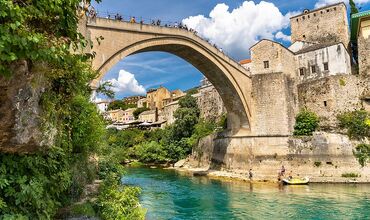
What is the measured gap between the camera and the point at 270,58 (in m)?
21.7

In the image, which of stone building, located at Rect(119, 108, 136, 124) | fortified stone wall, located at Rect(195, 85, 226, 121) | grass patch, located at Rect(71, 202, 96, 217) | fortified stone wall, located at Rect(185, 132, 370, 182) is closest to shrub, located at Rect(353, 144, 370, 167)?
fortified stone wall, located at Rect(185, 132, 370, 182)

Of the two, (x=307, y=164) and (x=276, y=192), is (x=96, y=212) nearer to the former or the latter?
(x=276, y=192)

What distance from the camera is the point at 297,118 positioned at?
21750 millimetres

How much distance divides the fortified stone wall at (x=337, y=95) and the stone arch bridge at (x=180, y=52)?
441cm

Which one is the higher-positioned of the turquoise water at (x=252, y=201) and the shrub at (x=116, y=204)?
the shrub at (x=116, y=204)

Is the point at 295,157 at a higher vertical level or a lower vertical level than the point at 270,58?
lower

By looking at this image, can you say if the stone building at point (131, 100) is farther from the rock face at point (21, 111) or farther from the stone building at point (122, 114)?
the rock face at point (21, 111)

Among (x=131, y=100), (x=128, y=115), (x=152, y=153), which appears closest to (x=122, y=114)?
(x=128, y=115)

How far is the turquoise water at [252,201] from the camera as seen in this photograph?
38.3 ft

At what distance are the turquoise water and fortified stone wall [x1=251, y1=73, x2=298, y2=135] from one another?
4.16 m

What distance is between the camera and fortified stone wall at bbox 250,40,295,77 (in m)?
21.6

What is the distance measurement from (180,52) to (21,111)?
52.7 ft

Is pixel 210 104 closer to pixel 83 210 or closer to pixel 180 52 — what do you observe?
pixel 180 52

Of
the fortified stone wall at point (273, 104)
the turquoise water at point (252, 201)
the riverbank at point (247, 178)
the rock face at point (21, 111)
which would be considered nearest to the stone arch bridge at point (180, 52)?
the fortified stone wall at point (273, 104)
